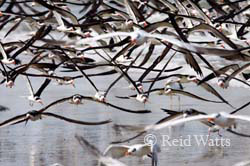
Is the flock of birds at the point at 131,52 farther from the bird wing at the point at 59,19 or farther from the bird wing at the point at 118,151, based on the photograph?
the bird wing at the point at 118,151

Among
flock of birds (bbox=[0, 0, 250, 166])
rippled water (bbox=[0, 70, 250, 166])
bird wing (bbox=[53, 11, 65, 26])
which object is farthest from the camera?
bird wing (bbox=[53, 11, 65, 26])

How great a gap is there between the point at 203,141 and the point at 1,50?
4.55 meters

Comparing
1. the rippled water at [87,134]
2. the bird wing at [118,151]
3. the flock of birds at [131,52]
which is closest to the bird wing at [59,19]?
the flock of birds at [131,52]

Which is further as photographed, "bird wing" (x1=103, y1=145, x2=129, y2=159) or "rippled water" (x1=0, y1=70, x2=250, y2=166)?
"rippled water" (x1=0, y1=70, x2=250, y2=166)

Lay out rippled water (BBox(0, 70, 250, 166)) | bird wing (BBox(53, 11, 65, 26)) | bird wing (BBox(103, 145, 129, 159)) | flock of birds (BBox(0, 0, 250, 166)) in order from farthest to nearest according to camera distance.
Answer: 1. bird wing (BBox(53, 11, 65, 26))
2. flock of birds (BBox(0, 0, 250, 166))
3. rippled water (BBox(0, 70, 250, 166))
4. bird wing (BBox(103, 145, 129, 159))

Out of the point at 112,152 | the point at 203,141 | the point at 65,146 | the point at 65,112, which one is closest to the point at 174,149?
the point at 203,141

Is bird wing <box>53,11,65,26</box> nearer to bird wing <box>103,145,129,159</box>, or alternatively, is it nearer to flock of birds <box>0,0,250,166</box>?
flock of birds <box>0,0,250,166</box>

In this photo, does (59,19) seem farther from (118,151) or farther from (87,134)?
(118,151)

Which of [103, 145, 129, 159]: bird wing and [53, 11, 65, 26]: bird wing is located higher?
[53, 11, 65, 26]: bird wing

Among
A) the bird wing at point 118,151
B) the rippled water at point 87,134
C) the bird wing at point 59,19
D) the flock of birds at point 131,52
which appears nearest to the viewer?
the bird wing at point 118,151

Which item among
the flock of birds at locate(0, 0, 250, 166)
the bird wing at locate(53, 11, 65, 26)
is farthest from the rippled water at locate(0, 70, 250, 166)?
the bird wing at locate(53, 11, 65, 26)

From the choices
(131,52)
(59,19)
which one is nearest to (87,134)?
(131,52)

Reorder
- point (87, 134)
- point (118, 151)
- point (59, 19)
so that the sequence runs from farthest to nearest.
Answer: point (59, 19) < point (87, 134) < point (118, 151)

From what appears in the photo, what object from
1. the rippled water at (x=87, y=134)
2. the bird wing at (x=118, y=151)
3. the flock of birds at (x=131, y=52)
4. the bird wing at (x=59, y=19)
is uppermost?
the bird wing at (x=59, y=19)
